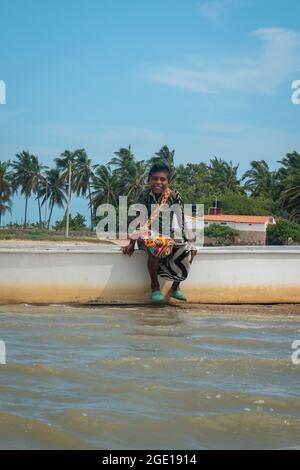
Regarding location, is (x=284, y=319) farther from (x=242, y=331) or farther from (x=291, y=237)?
(x=291, y=237)

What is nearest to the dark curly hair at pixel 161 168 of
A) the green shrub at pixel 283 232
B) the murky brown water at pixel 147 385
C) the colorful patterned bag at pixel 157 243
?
the colorful patterned bag at pixel 157 243

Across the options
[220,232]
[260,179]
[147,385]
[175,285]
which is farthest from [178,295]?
[260,179]

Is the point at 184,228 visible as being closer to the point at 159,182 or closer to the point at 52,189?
the point at 159,182

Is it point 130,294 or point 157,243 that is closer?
point 157,243

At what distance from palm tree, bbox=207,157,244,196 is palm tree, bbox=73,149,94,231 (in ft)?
45.6

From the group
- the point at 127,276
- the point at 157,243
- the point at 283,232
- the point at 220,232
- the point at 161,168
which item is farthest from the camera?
the point at 220,232

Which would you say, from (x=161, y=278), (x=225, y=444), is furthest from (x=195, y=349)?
(x=161, y=278)

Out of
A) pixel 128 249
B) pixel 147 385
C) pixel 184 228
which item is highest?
pixel 184 228

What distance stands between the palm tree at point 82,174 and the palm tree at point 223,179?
1389 centimetres

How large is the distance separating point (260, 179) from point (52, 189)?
74.9 ft

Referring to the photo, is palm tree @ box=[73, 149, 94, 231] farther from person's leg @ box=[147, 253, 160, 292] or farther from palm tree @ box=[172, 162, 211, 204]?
person's leg @ box=[147, 253, 160, 292]

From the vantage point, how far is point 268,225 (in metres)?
55.6

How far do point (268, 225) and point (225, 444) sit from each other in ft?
177

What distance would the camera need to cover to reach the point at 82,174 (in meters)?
66.1
